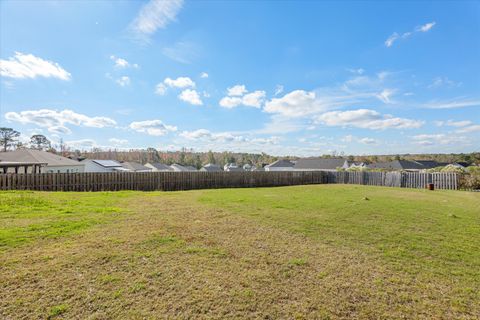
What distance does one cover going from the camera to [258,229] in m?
5.85

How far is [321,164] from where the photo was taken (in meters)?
41.9

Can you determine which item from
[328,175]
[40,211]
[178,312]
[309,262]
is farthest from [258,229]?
[328,175]

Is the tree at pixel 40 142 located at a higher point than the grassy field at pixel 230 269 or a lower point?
higher

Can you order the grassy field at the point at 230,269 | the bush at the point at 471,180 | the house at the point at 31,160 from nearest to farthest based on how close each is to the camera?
the grassy field at the point at 230,269, the bush at the point at 471,180, the house at the point at 31,160

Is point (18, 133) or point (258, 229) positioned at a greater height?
point (18, 133)

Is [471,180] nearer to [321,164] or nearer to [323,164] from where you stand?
[323,164]

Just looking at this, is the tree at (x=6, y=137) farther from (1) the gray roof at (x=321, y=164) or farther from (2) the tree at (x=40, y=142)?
(1) the gray roof at (x=321, y=164)

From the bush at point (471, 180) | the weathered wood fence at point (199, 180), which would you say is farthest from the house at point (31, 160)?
the bush at point (471, 180)

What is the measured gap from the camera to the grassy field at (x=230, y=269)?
2656 millimetres

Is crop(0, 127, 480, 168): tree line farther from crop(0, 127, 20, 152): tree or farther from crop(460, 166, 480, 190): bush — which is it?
crop(460, 166, 480, 190): bush

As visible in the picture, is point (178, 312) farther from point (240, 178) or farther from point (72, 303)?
point (240, 178)

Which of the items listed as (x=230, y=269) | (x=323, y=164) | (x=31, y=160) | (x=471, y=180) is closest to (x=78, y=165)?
(x=31, y=160)

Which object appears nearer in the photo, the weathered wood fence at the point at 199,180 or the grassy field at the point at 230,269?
the grassy field at the point at 230,269

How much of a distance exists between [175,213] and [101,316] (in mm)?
5077
